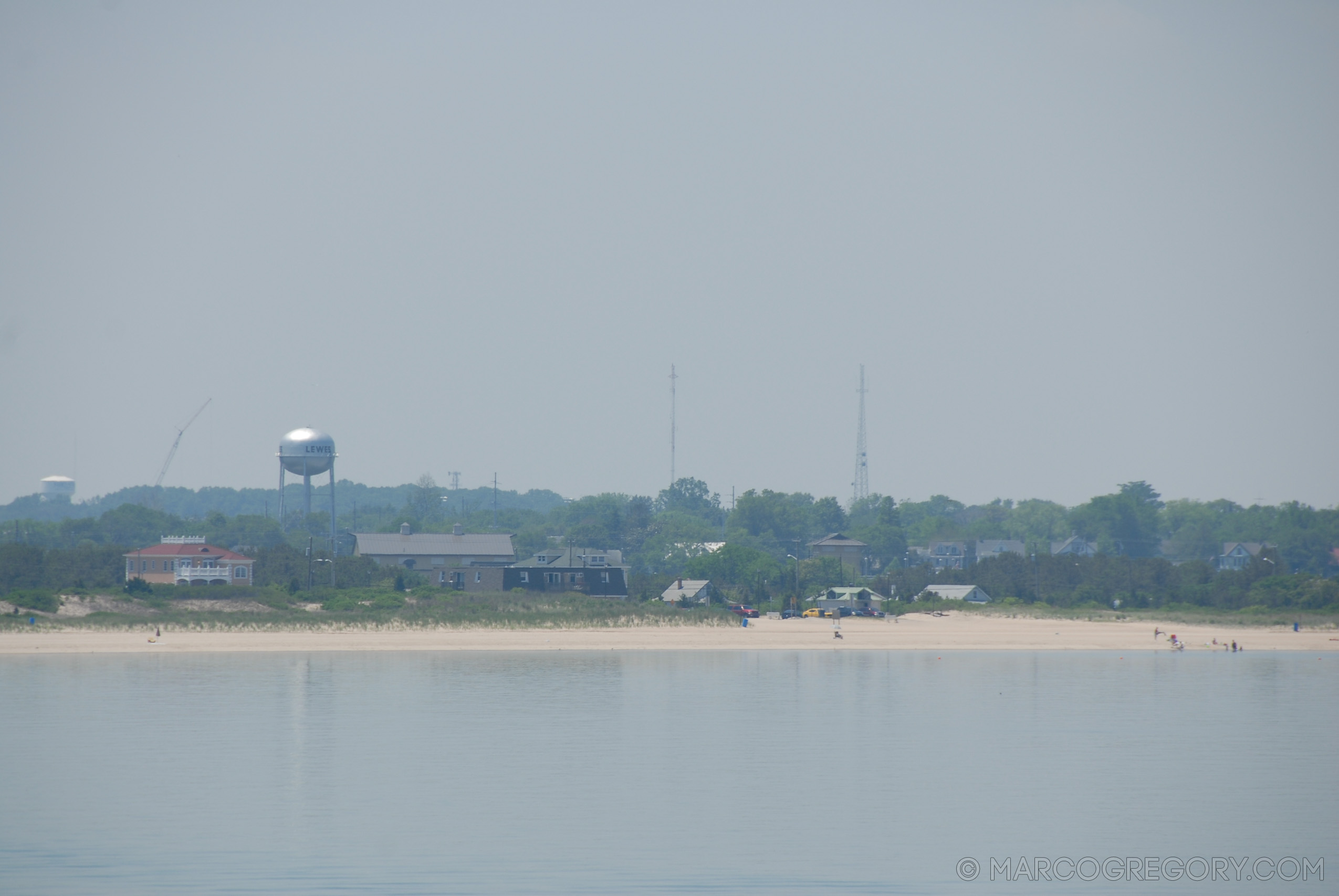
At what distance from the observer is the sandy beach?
7862 cm

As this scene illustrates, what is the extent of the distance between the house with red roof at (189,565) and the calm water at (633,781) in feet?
158

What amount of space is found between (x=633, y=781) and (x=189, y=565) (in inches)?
3396

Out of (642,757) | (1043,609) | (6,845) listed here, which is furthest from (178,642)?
(1043,609)

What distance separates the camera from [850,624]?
10544cm

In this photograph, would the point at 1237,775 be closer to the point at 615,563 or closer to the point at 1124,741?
the point at 1124,741

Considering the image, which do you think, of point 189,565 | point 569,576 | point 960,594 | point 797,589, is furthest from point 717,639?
point 189,565

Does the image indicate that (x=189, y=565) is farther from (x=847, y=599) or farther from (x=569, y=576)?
(x=847, y=599)

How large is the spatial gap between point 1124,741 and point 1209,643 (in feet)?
157

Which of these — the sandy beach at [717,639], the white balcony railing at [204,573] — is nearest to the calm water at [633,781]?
the sandy beach at [717,639]

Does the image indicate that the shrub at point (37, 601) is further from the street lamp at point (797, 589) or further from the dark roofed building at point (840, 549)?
the dark roofed building at point (840, 549)

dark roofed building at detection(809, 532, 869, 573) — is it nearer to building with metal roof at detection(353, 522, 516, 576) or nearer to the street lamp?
the street lamp

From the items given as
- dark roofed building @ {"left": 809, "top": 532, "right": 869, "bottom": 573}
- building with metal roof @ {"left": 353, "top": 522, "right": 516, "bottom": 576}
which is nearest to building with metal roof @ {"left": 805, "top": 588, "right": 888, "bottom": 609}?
building with metal roof @ {"left": 353, "top": 522, "right": 516, "bottom": 576}

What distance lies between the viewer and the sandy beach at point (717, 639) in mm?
78625

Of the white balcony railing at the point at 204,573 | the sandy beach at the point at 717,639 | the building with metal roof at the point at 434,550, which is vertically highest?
the building with metal roof at the point at 434,550
